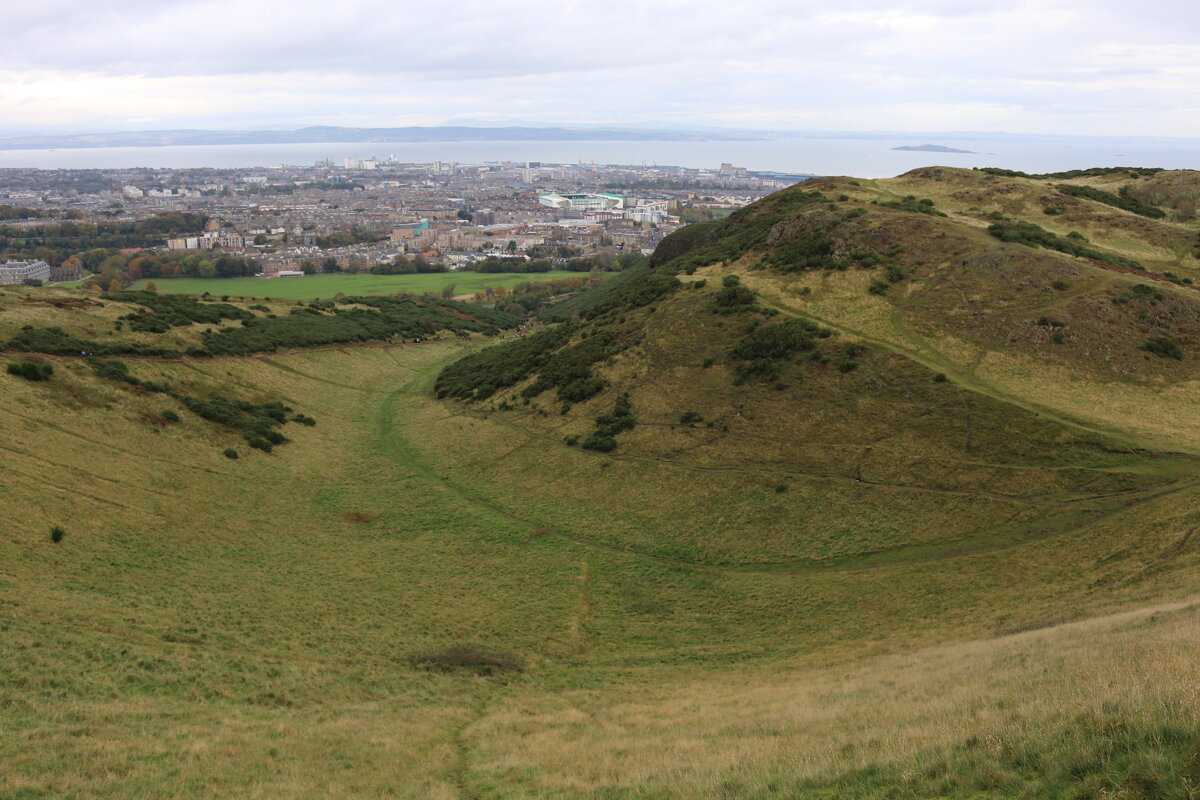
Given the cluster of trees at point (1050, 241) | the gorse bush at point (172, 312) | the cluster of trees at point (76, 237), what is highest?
the cluster of trees at point (76, 237)

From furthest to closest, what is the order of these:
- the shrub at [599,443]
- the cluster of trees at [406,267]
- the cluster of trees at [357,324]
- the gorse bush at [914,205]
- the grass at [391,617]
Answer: the cluster of trees at [406,267] → the cluster of trees at [357,324] → the gorse bush at [914,205] → the shrub at [599,443] → the grass at [391,617]

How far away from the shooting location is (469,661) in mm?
19250

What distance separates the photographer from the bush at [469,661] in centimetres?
1897

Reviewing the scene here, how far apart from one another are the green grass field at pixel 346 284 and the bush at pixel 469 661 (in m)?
95.7

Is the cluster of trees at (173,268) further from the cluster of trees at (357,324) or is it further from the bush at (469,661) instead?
the bush at (469,661)

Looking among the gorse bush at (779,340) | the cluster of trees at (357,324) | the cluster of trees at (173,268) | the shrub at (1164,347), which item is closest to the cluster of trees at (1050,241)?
the shrub at (1164,347)

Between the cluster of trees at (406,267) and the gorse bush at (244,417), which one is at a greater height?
the cluster of trees at (406,267)

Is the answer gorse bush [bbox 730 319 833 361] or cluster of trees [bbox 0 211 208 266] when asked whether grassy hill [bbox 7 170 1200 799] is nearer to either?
gorse bush [bbox 730 319 833 361]

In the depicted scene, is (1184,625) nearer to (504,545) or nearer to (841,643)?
(841,643)

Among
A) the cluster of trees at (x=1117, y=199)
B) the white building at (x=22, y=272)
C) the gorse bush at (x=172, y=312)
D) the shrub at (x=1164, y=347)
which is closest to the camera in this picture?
→ the shrub at (x=1164, y=347)

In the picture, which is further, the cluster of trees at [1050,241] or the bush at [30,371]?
the cluster of trees at [1050,241]

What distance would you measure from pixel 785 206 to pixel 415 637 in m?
52.4

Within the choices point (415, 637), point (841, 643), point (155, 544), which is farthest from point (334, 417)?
point (841, 643)

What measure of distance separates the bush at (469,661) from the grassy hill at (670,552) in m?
0.10
